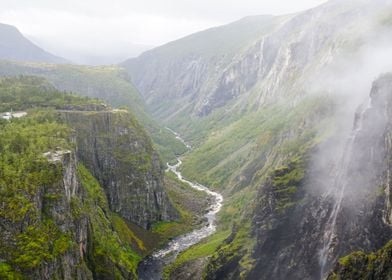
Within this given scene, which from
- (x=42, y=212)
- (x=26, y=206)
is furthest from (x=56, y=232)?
(x=26, y=206)

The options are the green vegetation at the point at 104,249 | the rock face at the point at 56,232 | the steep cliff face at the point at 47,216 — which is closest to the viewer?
the rock face at the point at 56,232

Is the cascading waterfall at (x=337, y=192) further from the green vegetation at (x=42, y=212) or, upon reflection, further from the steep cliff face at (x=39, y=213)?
the green vegetation at (x=42, y=212)

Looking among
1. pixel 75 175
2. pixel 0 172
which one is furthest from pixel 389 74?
pixel 0 172

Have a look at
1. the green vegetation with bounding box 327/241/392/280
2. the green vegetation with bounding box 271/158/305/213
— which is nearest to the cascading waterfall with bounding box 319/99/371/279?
the green vegetation with bounding box 327/241/392/280

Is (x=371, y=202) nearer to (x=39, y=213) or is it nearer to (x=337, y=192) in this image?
(x=337, y=192)

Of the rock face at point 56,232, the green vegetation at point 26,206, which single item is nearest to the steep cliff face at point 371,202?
the rock face at point 56,232

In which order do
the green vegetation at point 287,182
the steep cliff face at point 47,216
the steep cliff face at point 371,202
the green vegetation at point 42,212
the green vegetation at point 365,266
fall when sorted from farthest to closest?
the green vegetation at point 287,182 → the steep cliff face at point 47,216 → the green vegetation at point 42,212 → the steep cliff face at point 371,202 → the green vegetation at point 365,266

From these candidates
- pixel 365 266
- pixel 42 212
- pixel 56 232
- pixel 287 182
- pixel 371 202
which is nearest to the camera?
pixel 365 266

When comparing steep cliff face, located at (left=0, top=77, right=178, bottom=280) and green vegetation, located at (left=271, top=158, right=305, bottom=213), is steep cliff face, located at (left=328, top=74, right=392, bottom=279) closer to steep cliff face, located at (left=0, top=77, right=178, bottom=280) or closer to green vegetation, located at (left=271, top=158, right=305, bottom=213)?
green vegetation, located at (left=271, top=158, right=305, bottom=213)

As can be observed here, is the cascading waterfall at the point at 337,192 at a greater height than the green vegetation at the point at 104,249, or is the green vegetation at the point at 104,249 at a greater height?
the cascading waterfall at the point at 337,192
